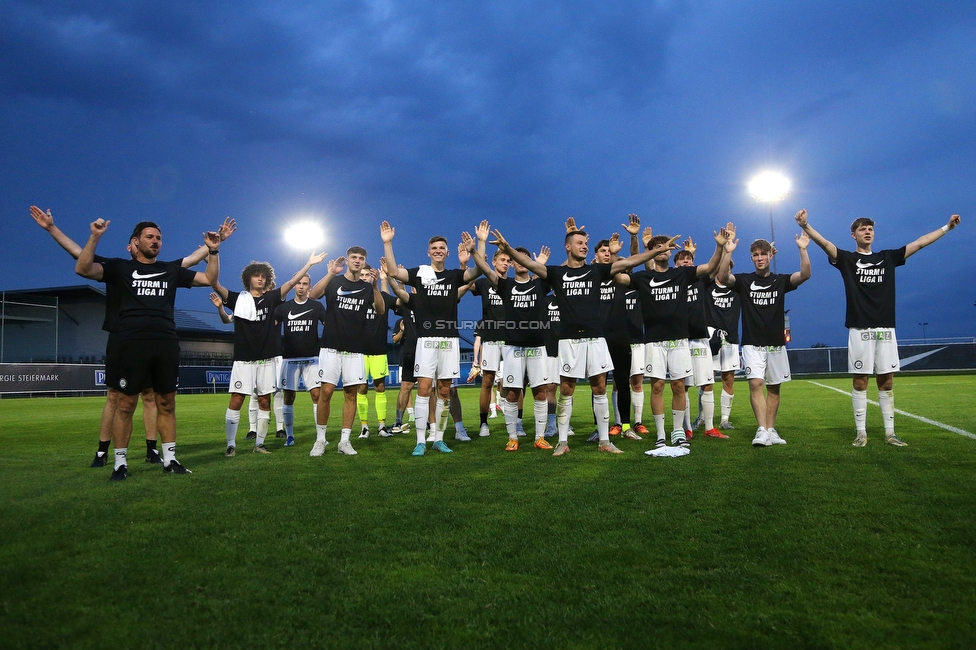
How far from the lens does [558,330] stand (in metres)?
7.64

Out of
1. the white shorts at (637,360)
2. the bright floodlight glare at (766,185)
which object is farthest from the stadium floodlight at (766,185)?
the white shorts at (637,360)

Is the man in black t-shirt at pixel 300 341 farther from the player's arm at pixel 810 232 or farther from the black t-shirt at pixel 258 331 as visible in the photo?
the player's arm at pixel 810 232

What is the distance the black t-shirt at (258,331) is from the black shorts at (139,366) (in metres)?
2.10

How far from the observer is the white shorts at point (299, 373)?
9.34 metres

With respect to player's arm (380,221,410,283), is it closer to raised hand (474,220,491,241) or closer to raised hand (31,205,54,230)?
raised hand (474,220,491,241)

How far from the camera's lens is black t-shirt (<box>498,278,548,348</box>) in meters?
8.00

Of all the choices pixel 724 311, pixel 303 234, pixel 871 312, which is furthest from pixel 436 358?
Result: pixel 303 234

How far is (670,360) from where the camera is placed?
25.1ft

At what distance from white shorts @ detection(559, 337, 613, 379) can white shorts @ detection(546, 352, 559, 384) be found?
23.4 inches

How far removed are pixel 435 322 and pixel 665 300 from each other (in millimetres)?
2965

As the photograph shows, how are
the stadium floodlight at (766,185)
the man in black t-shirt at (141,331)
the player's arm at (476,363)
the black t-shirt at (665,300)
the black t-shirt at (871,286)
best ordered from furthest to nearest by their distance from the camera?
the stadium floodlight at (766,185)
the player's arm at (476,363)
the black t-shirt at (665,300)
the black t-shirt at (871,286)
the man in black t-shirt at (141,331)

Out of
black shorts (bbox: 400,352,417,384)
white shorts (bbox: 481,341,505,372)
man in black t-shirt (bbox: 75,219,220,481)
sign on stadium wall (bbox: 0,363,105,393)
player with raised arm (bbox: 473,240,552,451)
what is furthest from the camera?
sign on stadium wall (bbox: 0,363,105,393)

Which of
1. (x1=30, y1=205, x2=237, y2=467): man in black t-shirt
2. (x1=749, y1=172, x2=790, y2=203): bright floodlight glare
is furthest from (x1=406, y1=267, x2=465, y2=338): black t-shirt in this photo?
(x1=749, y1=172, x2=790, y2=203): bright floodlight glare

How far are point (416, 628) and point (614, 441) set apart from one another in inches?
238
